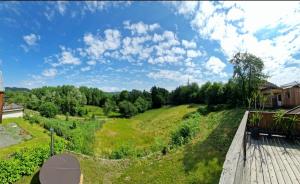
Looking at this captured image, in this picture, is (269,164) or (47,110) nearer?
(269,164)

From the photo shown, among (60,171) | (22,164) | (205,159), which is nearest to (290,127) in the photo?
(205,159)

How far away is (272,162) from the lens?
5348 millimetres

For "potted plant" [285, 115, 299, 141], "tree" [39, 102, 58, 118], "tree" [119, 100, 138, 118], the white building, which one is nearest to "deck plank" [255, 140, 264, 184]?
"potted plant" [285, 115, 299, 141]

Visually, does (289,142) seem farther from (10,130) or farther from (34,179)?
(10,130)

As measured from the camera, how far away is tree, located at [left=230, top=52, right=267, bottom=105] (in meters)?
29.2

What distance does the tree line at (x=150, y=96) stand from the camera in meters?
30.0

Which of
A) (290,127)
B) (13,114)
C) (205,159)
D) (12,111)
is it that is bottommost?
(205,159)

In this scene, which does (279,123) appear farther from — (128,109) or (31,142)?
(128,109)

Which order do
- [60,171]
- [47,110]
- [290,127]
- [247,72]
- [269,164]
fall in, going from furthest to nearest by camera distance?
[47,110], [247,72], [290,127], [60,171], [269,164]

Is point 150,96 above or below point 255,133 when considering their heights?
above

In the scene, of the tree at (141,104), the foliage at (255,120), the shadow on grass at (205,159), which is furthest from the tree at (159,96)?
the foliage at (255,120)

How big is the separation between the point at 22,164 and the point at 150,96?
62.3 meters

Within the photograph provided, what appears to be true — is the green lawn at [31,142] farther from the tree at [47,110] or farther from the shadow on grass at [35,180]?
the tree at [47,110]

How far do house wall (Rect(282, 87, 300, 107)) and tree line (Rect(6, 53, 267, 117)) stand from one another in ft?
13.0
